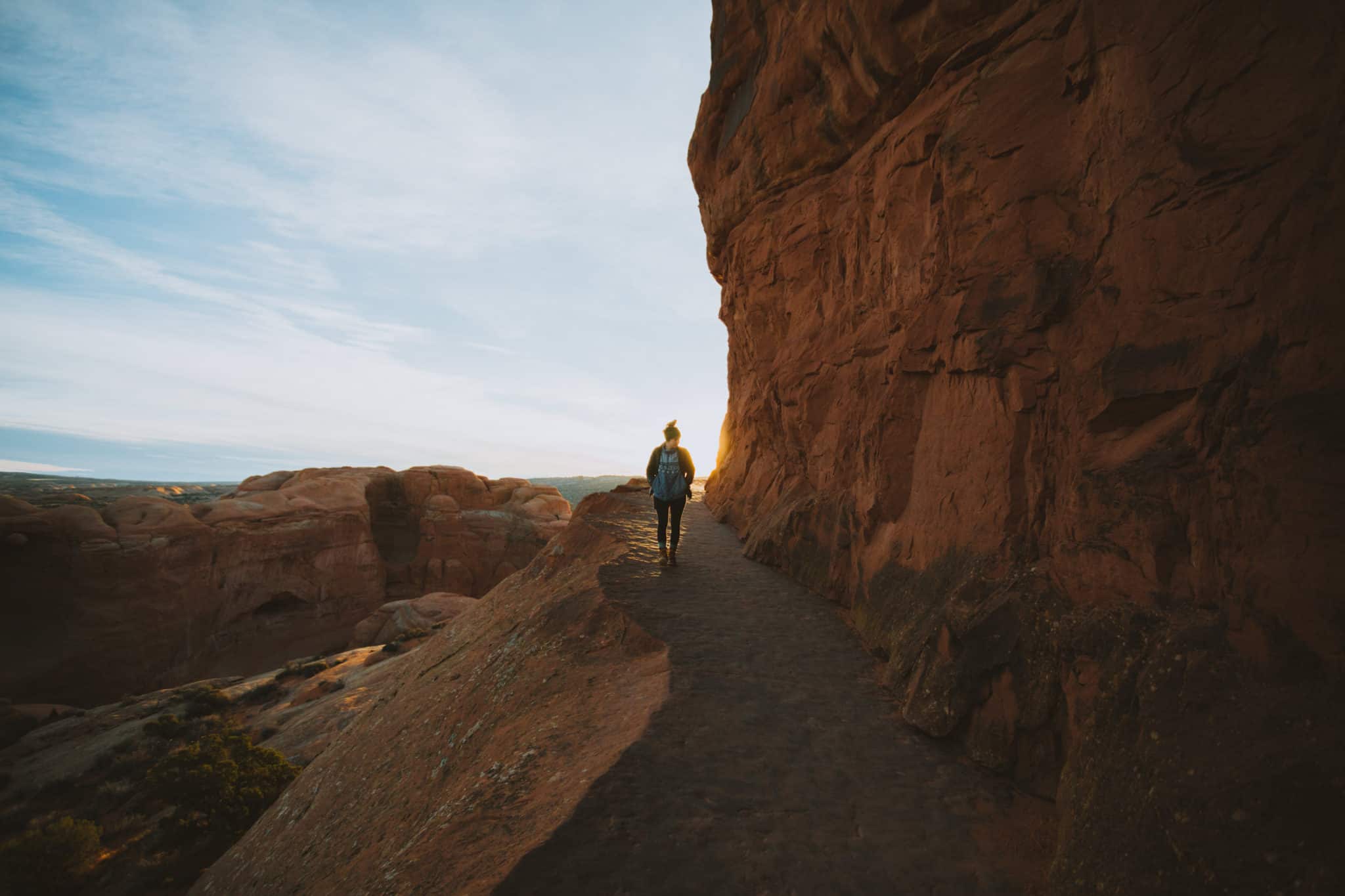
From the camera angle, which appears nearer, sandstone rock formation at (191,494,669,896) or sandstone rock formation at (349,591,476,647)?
sandstone rock formation at (191,494,669,896)

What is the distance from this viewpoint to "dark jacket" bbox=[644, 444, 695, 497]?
9.39 metres

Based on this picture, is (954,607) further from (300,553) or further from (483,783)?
(300,553)

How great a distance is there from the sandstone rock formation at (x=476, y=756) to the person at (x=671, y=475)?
1.70 meters

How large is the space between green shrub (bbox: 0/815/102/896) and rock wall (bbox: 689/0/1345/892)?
1791 centimetres

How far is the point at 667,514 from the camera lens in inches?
395

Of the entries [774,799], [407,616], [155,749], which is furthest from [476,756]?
[407,616]

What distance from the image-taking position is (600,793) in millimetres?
3695

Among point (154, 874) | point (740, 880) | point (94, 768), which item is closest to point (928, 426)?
point (740, 880)

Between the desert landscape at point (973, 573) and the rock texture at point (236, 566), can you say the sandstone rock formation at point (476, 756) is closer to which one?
the desert landscape at point (973, 573)

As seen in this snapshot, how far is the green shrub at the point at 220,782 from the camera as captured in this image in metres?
13.1

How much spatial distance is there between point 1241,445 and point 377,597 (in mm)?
44786

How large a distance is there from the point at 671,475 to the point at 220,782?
49.5 feet

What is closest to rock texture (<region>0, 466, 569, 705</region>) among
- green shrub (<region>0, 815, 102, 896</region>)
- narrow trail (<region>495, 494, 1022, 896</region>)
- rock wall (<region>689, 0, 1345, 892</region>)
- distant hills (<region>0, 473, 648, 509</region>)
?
distant hills (<region>0, 473, 648, 509</region>)

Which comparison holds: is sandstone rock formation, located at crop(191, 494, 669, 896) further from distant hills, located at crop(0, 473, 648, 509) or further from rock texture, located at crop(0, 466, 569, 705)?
rock texture, located at crop(0, 466, 569, 705)
